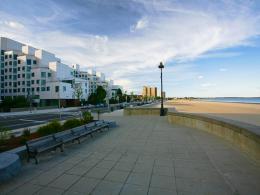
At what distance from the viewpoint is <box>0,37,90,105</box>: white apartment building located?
65312mm

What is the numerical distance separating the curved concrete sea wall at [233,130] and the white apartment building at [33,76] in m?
55.3

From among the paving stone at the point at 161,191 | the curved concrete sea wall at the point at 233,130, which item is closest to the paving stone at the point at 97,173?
the paving stone at the point at 161,191

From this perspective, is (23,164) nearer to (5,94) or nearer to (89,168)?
(89,168)

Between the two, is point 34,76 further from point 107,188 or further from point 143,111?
point 107,188

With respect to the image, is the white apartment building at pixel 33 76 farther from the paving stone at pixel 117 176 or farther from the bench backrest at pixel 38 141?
the paving stone at pixel 117 176

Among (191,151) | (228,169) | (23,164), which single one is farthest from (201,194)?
(23,164)

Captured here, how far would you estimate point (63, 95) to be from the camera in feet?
213

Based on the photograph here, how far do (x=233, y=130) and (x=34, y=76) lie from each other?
67.8 m

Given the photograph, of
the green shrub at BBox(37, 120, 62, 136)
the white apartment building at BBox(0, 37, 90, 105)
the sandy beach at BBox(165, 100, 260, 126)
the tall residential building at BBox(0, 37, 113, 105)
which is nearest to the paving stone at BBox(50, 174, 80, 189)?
the green shrub at BBox(37, 120, 62, 136)

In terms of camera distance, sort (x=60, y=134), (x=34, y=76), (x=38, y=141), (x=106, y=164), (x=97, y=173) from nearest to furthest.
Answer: (x=97, y=173) → (x=106, y=164) → (x=38, y=141) → (x=60, y=134) → (x=34, y=76)

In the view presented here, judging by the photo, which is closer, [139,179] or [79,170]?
[139,179]

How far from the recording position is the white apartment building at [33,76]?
65.3 metres

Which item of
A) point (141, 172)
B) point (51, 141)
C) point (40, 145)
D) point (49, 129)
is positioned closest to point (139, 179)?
point (141, 172)

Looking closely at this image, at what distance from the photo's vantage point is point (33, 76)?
6631 cm
